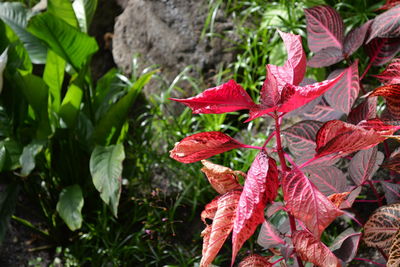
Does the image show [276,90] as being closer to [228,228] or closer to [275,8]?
[228,228]

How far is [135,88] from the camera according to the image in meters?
2.45

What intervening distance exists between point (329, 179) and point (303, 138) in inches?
4.6

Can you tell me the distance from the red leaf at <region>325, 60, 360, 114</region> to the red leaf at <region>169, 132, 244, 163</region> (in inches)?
20.1

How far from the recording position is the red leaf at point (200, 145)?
0.85m

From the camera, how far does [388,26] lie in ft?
4.34

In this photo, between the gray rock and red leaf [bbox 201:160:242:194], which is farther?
the gray rock

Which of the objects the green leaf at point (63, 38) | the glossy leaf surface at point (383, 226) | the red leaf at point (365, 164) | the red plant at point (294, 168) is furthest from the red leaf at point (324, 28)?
the green leaf at point (63, 38)

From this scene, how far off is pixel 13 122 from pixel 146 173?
711 millimetres

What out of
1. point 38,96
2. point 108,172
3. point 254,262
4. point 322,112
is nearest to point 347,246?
point 254,262

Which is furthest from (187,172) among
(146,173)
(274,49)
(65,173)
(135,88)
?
(274,49)

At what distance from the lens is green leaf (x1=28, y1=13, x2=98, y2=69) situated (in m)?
2.34

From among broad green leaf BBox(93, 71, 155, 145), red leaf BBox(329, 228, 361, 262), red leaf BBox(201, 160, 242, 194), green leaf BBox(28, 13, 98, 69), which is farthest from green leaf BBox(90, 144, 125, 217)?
red leaf BBox(201, 160, 242, 194)

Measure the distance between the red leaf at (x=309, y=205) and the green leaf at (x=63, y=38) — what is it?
1.81 m

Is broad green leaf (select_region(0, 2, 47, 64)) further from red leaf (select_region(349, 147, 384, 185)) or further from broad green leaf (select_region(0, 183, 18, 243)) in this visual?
red leaf (select_region(349, 147, 384, 185))
